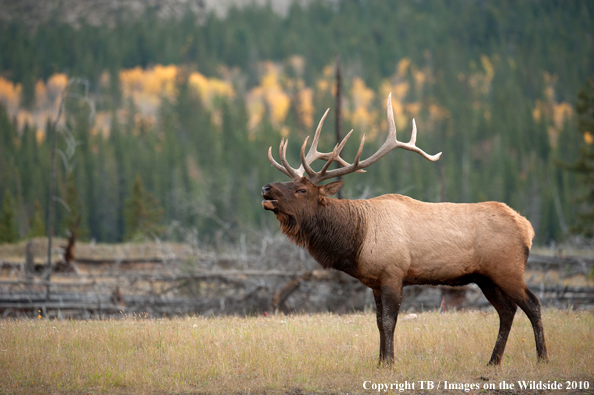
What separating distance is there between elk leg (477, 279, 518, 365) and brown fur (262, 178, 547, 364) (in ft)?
0.04

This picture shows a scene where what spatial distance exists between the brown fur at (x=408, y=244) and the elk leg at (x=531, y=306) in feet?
0.04

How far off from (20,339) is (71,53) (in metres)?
183

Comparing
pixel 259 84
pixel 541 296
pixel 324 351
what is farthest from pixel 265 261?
pixel 259 84

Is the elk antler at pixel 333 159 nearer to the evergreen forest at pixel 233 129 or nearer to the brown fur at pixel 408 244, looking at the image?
the brown fur at pixel 408 244

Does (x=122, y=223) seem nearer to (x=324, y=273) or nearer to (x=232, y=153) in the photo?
(x=232, y=153)

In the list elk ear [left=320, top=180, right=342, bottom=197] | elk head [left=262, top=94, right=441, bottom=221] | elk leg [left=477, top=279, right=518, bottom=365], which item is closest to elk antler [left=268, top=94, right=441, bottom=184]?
elk head [left=262, top=94, right=441, bottom=221]

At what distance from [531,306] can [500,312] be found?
1.38 feet

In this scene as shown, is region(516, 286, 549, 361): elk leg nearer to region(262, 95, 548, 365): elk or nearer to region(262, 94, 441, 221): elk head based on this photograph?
region(262, 95, 548, 365): elk

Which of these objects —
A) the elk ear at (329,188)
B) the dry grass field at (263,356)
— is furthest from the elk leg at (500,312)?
the elk ear at (329,188)

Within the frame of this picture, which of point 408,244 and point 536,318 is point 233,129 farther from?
point 536,318

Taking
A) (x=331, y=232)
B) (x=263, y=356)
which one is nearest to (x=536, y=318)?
(x=331, y=232)

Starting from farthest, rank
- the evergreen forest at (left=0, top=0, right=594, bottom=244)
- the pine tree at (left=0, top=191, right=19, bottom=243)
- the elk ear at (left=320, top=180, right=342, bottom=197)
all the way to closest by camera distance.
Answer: the evergreen forest at (left=0, top=0, right=594, bottom=244), the pine tree at (left=0, top=191, right=19, bottom=243), the elk ear at (left=320, top=180, right=342, bottom=197)

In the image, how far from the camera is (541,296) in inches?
544

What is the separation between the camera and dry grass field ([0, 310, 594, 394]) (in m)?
5.89
